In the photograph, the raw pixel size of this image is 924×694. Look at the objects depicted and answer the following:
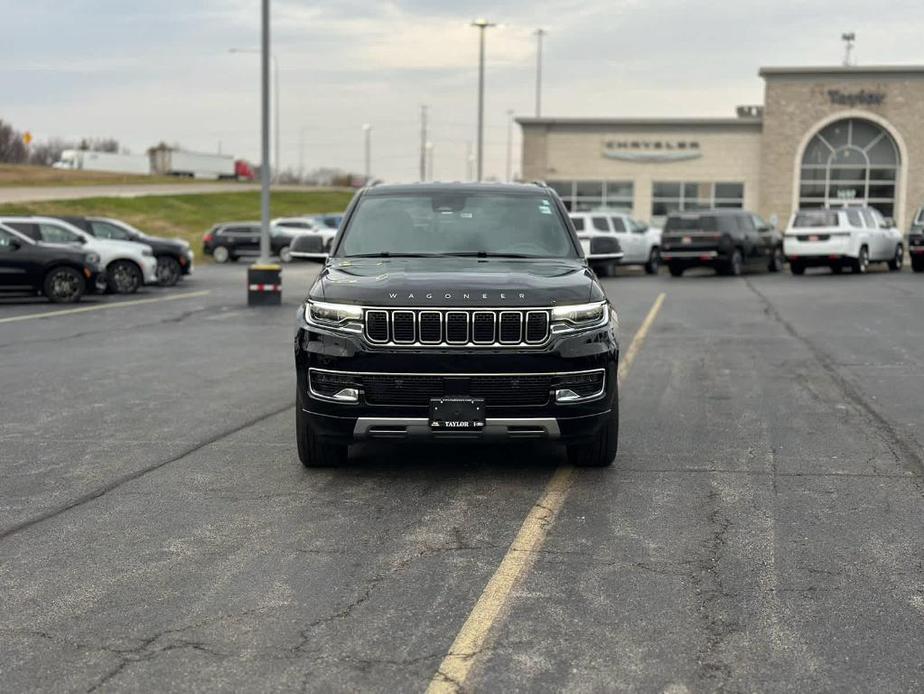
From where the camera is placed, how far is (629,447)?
815 centimetres

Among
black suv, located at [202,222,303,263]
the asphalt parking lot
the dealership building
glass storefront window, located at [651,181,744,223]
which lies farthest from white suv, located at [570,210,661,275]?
the asphalt parking lot

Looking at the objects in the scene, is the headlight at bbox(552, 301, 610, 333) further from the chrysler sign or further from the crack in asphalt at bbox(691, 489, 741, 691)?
the chrysler sign

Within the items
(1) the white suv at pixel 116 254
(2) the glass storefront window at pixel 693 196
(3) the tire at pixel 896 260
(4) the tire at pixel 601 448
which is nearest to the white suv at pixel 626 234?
(3) the tire at pixel 896 260

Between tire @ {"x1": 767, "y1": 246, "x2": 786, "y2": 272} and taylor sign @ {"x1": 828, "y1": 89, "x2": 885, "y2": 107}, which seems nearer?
tire @ {"x1": 767, "y1": 246, "x2": 786, "y2": 272}

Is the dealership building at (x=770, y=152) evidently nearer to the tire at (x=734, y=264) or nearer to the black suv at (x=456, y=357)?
the tire at (x=734, y=264)

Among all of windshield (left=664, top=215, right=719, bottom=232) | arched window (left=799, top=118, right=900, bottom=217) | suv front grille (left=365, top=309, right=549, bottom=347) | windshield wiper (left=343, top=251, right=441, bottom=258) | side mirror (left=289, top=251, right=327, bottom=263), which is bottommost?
suv front grille (left=365, top=309, right=549, bottom=347)

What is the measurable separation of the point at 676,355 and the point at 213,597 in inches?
381

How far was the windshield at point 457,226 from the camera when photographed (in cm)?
796

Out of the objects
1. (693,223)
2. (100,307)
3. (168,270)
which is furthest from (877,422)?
(693,223)

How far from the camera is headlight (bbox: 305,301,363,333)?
21.8ft

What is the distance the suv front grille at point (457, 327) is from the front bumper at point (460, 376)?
0.05 m

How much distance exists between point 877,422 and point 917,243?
1013 inches

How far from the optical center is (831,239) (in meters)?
31.6

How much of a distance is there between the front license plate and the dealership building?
4607cm
